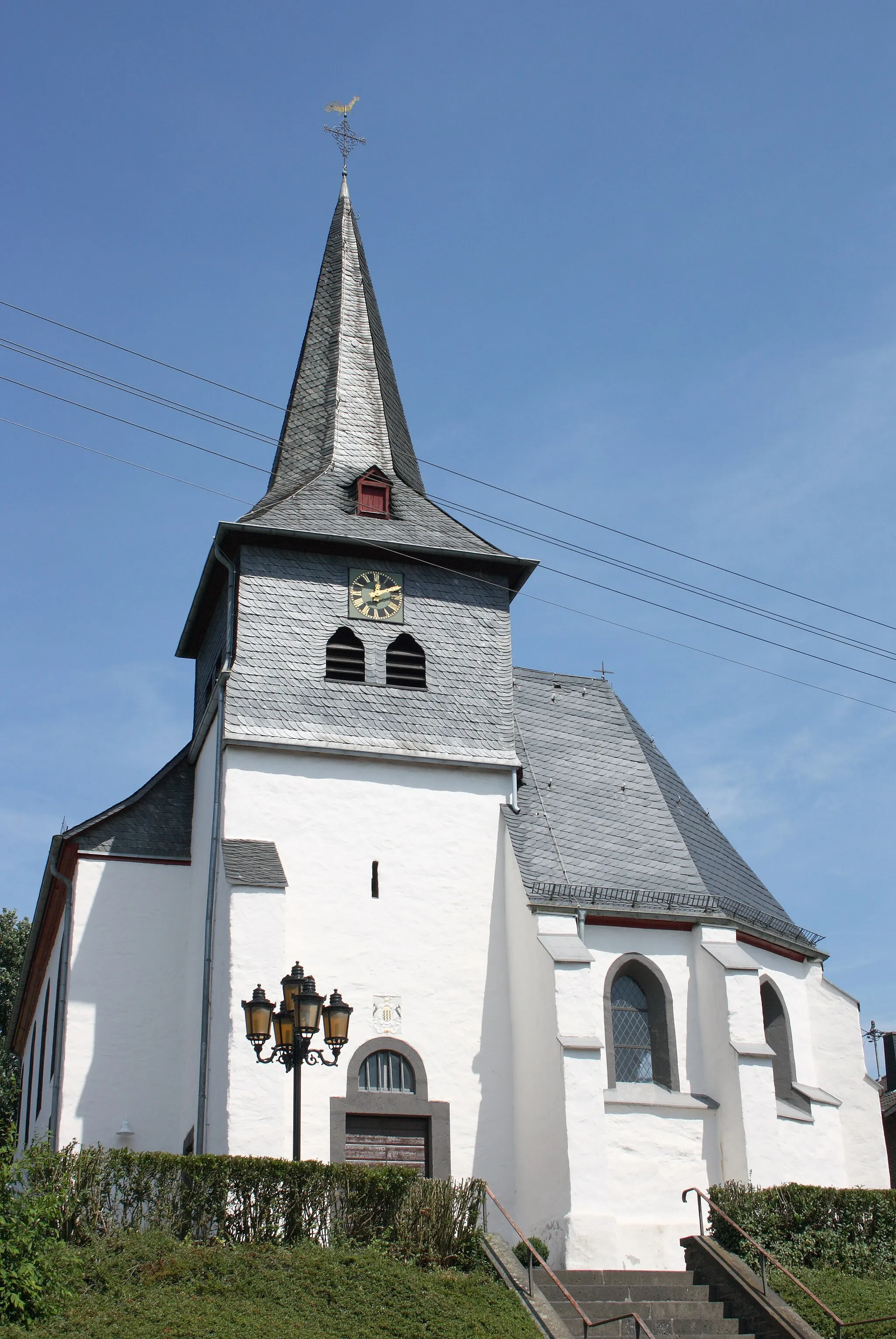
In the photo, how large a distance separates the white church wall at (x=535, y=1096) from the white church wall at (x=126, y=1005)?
486cm

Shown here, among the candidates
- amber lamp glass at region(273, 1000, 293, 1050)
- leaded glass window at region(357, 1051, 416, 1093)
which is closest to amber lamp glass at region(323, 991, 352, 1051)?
amber lamp glass at region(273, 1000, 293, 1050)

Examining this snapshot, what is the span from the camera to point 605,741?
1025 inches

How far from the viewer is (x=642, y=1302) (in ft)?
55.6

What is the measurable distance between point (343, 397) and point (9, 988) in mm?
22110

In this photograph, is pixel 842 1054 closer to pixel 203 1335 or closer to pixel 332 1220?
pixel 332 1220

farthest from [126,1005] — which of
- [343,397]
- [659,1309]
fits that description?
[343,397]

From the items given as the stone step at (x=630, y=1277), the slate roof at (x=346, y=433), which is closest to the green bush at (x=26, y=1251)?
the stone step at (x=630, y=1277)

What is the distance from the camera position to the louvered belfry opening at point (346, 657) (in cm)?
2348

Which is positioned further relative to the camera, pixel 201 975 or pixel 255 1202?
pixel 201 975

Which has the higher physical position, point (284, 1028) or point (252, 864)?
point (252, 864)

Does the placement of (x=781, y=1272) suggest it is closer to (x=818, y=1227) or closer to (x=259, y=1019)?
(x=818, y=1227)

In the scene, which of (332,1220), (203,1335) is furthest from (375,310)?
(203,1335)

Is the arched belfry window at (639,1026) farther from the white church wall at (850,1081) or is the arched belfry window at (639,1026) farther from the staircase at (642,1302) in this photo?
the staircase at (642,1302)

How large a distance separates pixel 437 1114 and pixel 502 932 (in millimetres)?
2890
